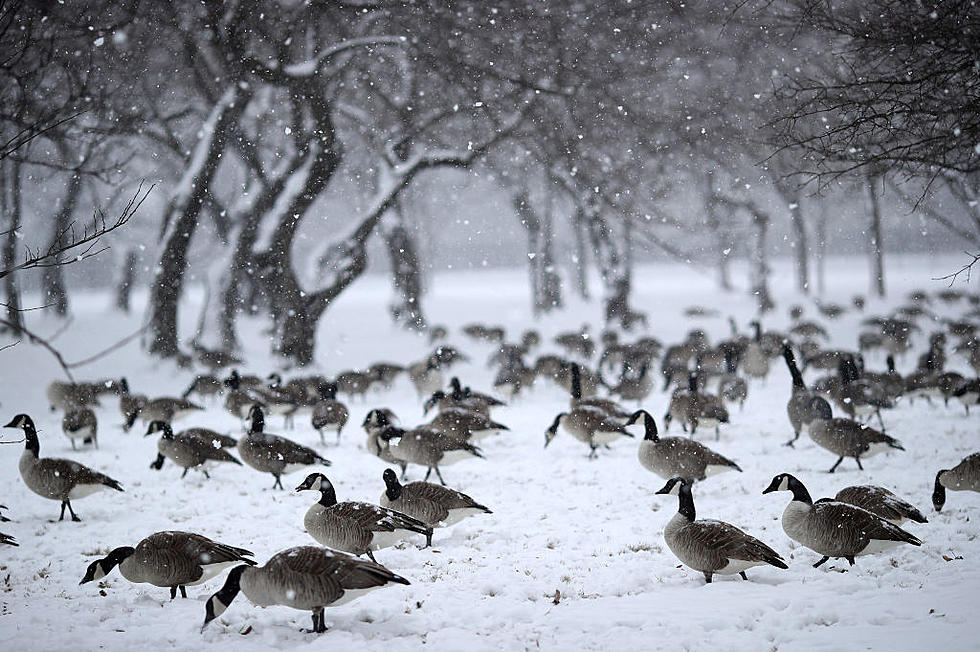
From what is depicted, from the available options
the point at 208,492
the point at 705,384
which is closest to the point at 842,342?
the point at 705,384

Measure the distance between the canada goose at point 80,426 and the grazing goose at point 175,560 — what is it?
637cm

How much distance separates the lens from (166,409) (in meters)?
13.1

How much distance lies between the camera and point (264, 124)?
84.7 feet

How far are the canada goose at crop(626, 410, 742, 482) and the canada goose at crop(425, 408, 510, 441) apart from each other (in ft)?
8.72

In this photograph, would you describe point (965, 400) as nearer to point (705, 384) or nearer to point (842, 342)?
point (705, 384)

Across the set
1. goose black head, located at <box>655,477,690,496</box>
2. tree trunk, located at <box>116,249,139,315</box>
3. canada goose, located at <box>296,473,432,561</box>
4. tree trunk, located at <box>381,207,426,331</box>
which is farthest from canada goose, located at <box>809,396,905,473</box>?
tree trunk, located at <box>116,249,139,315</box>

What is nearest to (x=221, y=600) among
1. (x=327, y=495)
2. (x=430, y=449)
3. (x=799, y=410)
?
(x=327, y=495)

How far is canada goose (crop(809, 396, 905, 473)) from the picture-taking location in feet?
31.6

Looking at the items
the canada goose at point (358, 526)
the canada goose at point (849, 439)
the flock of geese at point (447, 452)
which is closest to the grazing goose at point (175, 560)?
the flock of geese at point (447, 452)

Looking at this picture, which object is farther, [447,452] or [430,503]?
[447,452]

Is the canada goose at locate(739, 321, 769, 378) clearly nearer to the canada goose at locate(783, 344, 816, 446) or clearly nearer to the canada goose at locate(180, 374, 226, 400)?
the canada goose at locate(783, 344, 816, 446)

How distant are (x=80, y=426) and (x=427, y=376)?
7679 millimetres

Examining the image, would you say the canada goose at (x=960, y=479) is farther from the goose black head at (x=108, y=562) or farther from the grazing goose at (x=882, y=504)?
the goose black head at (x=108, y=562)

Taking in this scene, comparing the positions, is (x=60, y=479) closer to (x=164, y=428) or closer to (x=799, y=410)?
(x=164, y=428)
